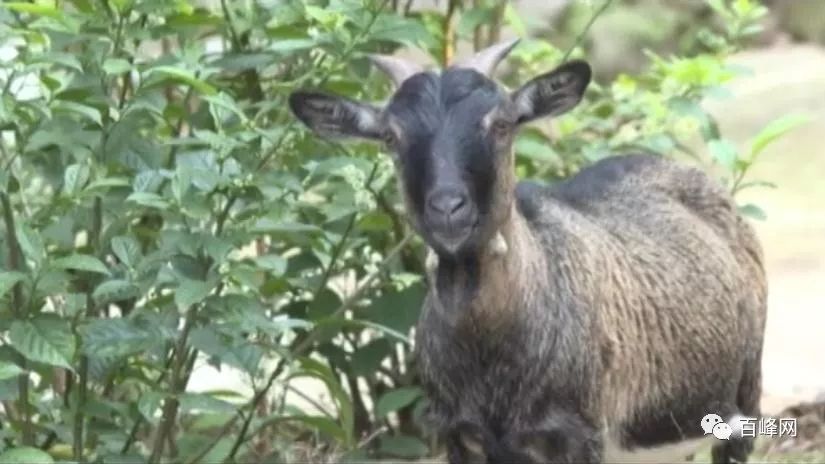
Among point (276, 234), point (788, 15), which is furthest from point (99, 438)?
point (788, 15)

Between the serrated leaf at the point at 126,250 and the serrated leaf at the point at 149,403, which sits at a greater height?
the serrated leaf at the point at 126,250

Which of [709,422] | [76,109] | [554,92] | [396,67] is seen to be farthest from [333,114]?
[709,422]

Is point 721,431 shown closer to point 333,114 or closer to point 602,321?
point 602,321

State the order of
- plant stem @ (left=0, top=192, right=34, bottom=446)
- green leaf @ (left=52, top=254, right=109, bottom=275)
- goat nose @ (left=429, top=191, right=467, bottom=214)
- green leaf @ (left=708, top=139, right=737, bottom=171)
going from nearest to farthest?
goat nose @ (left=429, top=191, right=467, bottom=214) < green leaf @ (left=52, top=254, right=109, bottom=275) < plant stem @ (left=0, top=192, right=34, bottom=446) < green leaf @ (left=708, top=139, right=737, bottom=171)

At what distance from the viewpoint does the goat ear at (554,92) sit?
610 cm

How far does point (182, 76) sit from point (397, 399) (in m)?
2.57

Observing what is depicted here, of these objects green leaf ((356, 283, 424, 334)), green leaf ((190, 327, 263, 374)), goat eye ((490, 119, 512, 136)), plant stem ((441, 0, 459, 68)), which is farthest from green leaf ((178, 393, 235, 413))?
plant stem ((441, 0, 459, 68))

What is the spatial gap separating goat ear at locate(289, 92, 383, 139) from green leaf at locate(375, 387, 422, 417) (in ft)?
8.04

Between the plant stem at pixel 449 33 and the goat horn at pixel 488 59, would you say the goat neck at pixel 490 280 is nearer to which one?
the goat horn at pixel 488 59

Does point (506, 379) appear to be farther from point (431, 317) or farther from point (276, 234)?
point (276, 234)

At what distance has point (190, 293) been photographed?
6.40 m

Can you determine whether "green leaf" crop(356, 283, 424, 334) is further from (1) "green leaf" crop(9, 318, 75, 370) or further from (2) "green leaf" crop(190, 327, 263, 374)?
(1) "green leaf" crop(9, 318, 75, 370)

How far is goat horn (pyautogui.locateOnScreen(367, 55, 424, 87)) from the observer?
649 cm

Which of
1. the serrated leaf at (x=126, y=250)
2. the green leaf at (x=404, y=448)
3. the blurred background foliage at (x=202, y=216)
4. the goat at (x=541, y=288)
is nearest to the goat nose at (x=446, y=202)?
the goat at (x=541, y=288)
